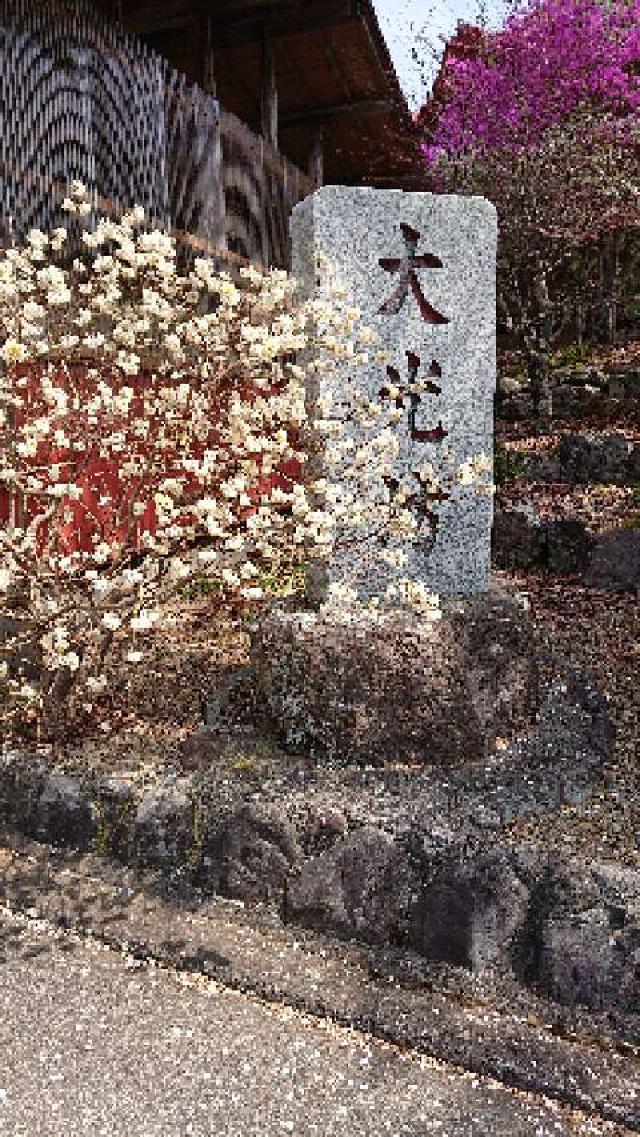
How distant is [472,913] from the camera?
2742mm

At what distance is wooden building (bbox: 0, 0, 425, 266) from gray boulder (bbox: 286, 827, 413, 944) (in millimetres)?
4703

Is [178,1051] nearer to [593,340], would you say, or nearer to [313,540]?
[313,540]

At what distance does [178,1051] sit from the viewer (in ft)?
7.92

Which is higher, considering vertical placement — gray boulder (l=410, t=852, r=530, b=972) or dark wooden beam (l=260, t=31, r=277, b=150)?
dark wooden beam (l=260, t=31, r=277, b=150)

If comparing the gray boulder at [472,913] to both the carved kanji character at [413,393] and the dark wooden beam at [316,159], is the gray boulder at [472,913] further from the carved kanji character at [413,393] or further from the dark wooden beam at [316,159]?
the dark wooden beam at [316,159]

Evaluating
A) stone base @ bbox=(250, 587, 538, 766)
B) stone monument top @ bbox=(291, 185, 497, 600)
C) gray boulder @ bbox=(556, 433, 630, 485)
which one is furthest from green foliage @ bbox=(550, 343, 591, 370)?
stone base @ bbox=(250, 587, 538, 766)

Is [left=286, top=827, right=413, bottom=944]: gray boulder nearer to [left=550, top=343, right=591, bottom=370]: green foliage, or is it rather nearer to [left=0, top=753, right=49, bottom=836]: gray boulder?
[left=0, top=753, right=49, bottom=836]: gray boulder

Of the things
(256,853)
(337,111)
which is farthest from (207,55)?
(256,853)

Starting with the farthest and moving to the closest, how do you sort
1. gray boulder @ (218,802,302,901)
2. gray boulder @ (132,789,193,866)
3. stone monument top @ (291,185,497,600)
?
stone monument top @ (291,185,497,600) < gray boulder @ (132,789,193,866) < gray boulder @ (218,802,302,901)

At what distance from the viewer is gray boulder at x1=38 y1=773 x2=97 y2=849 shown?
3393 millimetres

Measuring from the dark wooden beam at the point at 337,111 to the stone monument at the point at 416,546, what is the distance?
8.15 metres

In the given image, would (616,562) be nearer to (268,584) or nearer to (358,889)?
(268,584)

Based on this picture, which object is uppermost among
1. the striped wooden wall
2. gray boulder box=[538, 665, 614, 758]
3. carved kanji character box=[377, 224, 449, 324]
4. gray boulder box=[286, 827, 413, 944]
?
the striped wooden wall

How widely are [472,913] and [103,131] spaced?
609 centimetres
